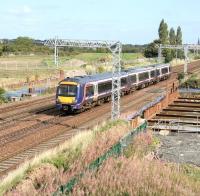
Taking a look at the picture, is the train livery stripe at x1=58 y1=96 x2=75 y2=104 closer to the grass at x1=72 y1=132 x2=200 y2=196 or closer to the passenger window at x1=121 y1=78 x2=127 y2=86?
the passenger window at x1=121 y1=78 x2=127 y2=86

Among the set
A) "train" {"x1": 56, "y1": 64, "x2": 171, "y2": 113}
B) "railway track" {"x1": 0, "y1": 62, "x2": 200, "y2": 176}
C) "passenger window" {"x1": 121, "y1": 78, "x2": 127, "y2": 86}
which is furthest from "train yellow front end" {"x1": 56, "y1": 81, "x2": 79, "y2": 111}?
"passenger window" {"x1": 121, "y1": 78, "x2": 127, "y2": 86}

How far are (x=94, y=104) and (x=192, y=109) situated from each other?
8.56m

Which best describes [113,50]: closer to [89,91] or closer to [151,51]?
[89,91]

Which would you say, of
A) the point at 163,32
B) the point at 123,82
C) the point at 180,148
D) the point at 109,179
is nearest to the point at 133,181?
the point at 109,179

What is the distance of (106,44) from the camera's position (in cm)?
3159

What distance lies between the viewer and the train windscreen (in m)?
34.0

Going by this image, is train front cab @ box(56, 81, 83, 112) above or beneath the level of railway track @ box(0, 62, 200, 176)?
above

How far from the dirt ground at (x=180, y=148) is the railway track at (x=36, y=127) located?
5.34 metres

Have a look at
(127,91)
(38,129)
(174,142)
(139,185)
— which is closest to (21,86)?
(127,91)

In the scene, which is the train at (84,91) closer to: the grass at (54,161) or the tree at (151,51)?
the grass at (54,161)

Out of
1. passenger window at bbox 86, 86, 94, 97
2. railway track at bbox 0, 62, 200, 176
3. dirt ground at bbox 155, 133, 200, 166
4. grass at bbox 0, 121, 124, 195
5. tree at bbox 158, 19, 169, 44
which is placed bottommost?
dirt ground at bbox 155, 133, 200, 166

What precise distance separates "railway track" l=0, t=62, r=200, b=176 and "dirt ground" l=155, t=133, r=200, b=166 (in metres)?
5.34

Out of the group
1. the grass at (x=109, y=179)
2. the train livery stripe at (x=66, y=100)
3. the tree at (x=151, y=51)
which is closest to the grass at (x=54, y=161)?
the grass at (x=109, y=179)

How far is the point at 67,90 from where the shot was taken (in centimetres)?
3425
